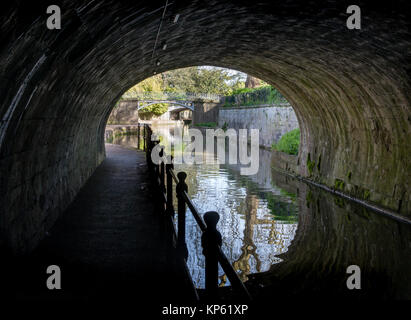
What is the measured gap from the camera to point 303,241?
815 centimetres

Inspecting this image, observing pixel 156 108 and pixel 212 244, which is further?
pixel 156 108

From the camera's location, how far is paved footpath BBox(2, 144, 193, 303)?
14.6 ft

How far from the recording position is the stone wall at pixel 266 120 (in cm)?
2600

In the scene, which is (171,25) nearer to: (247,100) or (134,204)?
(134,204)

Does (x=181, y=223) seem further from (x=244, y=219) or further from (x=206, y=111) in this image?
(x=206, y=111)

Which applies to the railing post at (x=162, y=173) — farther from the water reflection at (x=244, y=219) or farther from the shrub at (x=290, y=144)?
the shrub at (x=290, y=144)

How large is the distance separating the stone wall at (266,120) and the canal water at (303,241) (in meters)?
13.1

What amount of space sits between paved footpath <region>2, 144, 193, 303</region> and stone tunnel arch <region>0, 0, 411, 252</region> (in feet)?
1.15

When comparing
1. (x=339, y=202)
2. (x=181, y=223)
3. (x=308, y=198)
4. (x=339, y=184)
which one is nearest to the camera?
(x=181, y=223)

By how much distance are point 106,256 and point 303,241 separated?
3958 millimetres

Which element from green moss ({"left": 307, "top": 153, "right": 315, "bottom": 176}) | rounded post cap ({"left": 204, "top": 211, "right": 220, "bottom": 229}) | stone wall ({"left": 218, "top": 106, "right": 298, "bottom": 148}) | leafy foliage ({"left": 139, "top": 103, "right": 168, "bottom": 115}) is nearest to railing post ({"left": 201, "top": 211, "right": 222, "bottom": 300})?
rounded post cap ({"left": 204, "top": 211, "right": 220, "bottom": 229})

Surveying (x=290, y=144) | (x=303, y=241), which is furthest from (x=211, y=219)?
(x=290, y=144)

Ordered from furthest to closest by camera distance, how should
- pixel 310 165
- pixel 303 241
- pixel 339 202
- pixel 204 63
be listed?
pixel 310 165, pixel 204 63, pixel 339 202, pixel 303 241
